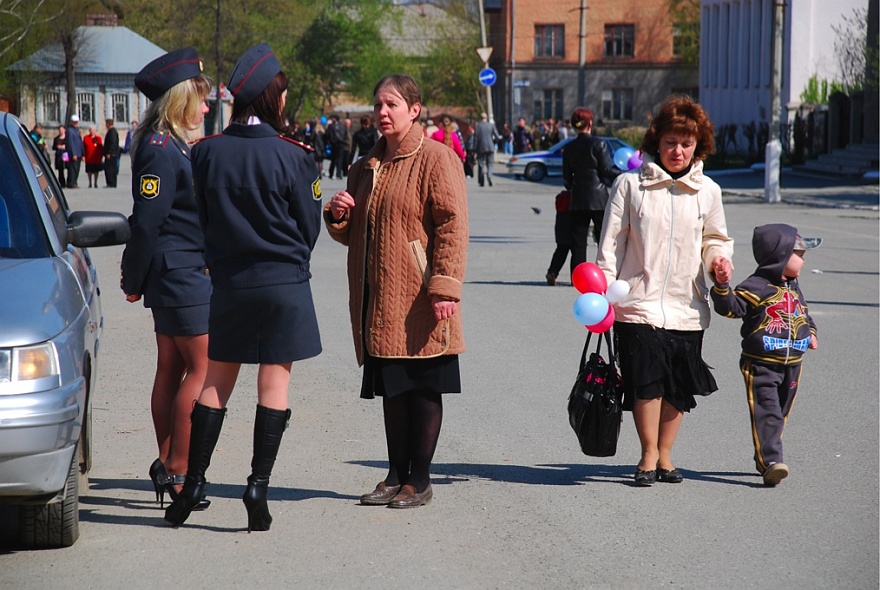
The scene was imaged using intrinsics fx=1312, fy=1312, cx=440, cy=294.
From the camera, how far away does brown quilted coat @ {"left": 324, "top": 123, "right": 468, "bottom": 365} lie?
546cm

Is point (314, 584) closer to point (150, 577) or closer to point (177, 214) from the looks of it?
point (150, 577)

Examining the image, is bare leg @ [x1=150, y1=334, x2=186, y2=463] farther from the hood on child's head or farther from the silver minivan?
the hood on child's head

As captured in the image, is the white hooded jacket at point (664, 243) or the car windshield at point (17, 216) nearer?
the car windshield at point (17, 216)

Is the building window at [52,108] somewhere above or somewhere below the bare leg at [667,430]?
above

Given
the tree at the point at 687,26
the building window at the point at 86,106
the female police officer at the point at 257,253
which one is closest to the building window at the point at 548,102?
the tree at the point at 687,26

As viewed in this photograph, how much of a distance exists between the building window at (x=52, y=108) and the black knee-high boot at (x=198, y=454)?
72.7 meters

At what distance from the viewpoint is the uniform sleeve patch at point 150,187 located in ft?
17.7

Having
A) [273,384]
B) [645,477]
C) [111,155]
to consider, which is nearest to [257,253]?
[273,384]

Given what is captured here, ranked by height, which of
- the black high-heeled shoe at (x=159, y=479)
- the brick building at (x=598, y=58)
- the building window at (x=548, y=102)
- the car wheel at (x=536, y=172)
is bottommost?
the black high-heeled shoe at (x=159, y=479)

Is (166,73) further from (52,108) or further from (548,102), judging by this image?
(548,102)

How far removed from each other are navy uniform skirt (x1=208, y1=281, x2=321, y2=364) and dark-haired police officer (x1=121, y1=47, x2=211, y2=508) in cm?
36

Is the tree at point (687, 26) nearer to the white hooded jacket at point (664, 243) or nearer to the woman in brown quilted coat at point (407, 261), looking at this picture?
the white hooded jacket at point (664, 243)

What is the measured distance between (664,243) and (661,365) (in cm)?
56

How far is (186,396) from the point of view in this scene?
222 inches
